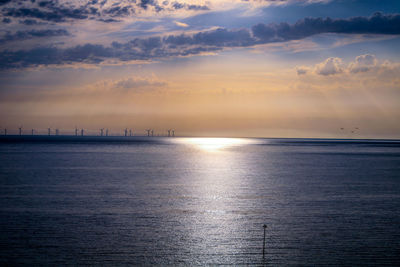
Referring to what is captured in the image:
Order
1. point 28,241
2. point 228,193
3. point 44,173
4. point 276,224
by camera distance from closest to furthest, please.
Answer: point 28,241 < point 276,224 < point 228,193 < point 44,173

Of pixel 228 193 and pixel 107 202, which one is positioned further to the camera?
pixel 228 193

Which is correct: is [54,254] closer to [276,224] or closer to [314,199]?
[276,224]

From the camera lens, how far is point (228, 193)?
179 ft

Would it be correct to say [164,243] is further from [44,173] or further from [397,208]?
[44,173]

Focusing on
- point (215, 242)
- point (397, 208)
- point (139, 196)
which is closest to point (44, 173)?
point (139, 196)


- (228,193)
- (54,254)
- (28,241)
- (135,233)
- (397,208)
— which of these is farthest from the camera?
(228,193)

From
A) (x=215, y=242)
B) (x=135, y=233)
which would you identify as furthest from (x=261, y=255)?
(x=135, y=233)

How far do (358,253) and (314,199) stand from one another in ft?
75.0

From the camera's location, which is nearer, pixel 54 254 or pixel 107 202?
pixel 54 254

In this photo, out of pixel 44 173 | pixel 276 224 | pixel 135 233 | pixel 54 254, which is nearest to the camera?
pixel 54 254

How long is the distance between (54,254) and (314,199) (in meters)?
33.8

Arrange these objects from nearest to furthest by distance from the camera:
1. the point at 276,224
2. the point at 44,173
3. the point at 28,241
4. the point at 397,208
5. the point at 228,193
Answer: the point at 28,241, the point at 276,224, the point at 397,208, the point at 228,193, the point at 44,173

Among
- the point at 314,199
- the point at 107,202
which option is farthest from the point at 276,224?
the point at 107,202

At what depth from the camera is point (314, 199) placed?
165ft
